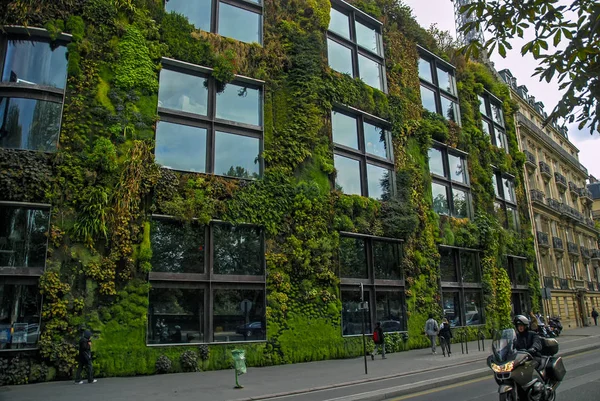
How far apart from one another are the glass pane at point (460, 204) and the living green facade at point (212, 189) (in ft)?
4.54

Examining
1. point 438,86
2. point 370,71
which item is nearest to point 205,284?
point 370,71

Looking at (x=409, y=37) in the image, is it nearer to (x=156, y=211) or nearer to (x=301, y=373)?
(x=156, y=211)

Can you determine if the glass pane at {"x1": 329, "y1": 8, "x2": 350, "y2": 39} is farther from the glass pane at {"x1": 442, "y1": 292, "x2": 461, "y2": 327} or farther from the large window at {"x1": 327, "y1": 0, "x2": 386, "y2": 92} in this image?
the glass pane at {"x1": 442, "y1": 292, "x2": 461, "y2": 327}

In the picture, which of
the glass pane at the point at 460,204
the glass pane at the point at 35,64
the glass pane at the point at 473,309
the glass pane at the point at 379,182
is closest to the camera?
the glass pane at the point at 35,64

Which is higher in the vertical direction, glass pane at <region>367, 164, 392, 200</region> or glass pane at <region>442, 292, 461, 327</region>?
glass pane at <region>367, 164, 392, 200</region>

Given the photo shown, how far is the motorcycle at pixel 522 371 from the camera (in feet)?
24.9

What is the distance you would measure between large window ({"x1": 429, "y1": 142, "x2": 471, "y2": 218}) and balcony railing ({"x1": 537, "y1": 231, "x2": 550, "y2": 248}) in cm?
1453

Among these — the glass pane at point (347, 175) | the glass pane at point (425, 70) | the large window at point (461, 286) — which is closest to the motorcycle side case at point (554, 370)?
the glass pane at point (347, 175)

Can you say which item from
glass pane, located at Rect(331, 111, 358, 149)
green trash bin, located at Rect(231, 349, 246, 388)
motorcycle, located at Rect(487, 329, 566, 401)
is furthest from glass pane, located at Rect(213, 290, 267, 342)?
motorcycle, located at Rect(487, 329, 566, 401)

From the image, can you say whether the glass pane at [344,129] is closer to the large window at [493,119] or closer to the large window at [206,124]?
the large window at [206,124]

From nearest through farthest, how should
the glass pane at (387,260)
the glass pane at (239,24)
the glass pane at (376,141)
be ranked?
1. the glass pane at (239,24)
2. the glass pane at (387,260)
3. the glass pane at (376,141)

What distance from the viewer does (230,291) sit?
17.5m

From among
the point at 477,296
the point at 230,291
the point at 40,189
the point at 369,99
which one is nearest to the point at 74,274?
the point at 40,189

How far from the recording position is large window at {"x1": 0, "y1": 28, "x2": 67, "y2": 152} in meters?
15.3
